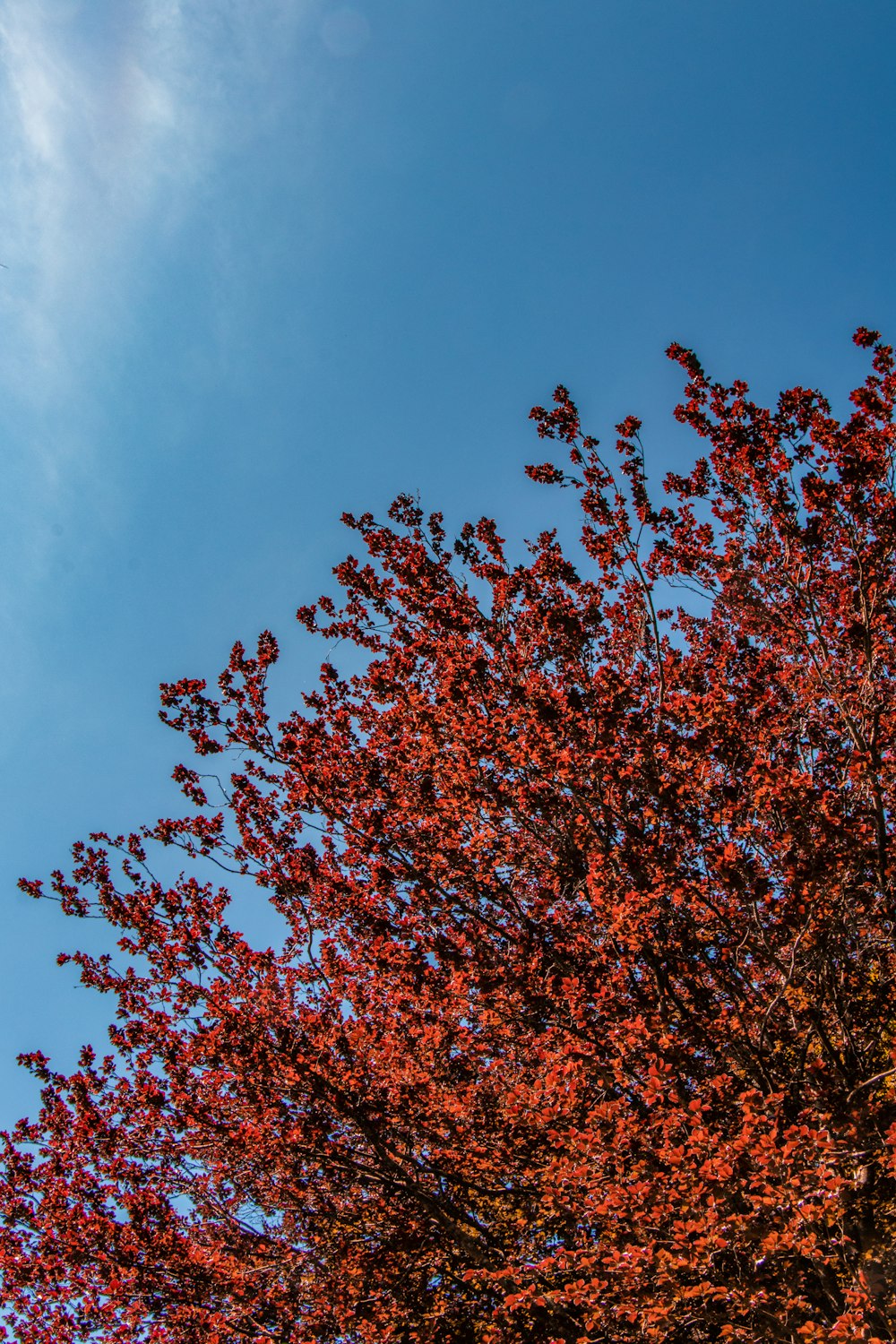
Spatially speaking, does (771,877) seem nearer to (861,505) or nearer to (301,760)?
(861,505)

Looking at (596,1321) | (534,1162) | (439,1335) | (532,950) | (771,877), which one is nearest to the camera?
(596,1321)

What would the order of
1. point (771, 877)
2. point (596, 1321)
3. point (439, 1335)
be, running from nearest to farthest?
point (596, 1321) → point (771, 877) → point (439, 1335)

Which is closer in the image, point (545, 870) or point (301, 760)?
point (545, 870)

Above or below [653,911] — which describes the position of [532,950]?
above

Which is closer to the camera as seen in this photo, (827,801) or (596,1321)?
(596,1321)

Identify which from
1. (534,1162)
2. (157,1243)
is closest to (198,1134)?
(157,1243)

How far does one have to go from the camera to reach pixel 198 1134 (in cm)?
743

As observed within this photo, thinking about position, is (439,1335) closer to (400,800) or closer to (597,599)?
(400,800)

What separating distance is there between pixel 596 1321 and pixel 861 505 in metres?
6.51

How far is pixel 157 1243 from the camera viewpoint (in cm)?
739

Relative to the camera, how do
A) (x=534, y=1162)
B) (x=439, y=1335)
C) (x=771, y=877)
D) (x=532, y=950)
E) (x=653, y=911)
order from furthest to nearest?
(x=439, y=1335)
(x=534, y=1162)
(x=532, y=950)
(x=771, y=877)
(x=653, y=911)

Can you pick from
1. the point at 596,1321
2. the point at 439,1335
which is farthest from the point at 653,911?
the point at 439,1335

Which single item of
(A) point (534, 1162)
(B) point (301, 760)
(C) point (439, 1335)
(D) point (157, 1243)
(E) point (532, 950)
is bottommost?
(C) point (439, 1335)

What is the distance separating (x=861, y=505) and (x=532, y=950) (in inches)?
198
